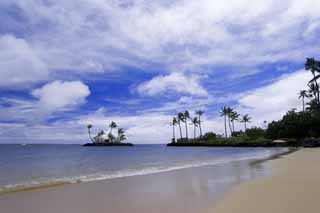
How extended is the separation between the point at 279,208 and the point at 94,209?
3943 millimetres

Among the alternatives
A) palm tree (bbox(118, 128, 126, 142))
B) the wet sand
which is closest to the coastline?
the wet sand

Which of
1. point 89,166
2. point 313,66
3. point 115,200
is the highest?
point 313,66

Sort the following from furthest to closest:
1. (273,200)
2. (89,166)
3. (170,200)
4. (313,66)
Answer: (313,66), (89,166), (170,200), (273,200)

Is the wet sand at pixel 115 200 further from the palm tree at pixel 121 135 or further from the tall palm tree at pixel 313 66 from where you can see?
the palm tree at pixel 121 135

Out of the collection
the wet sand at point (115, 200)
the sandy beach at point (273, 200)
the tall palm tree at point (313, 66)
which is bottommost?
the wet sand at point (115, 200)

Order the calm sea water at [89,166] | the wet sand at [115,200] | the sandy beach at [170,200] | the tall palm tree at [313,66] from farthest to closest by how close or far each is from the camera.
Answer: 1. the tall palm tree at [313,66]
2. the calm sea water at [89,166]
3. the wet sand at [115,200]
4. the sandy beach at [170,200]

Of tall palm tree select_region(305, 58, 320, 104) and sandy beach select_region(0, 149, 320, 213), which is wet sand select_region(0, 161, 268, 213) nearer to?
sandy beach select_region(0, 149, 320, 213)

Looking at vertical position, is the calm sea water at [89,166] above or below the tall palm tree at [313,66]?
below

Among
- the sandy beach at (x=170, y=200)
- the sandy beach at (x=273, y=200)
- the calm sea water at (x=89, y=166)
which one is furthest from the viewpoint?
the calm sea water at (x=89, y=166)

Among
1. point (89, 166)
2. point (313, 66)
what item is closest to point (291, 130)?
point (313, 66)

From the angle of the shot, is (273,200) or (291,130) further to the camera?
(291,130)

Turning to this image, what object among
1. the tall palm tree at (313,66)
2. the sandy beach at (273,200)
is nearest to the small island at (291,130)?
the tall palm tree at (313,66)

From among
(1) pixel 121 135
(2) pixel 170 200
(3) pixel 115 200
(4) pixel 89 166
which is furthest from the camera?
(1) pixel 121 135

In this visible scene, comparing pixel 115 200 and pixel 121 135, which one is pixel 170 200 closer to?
pixel 115 200
